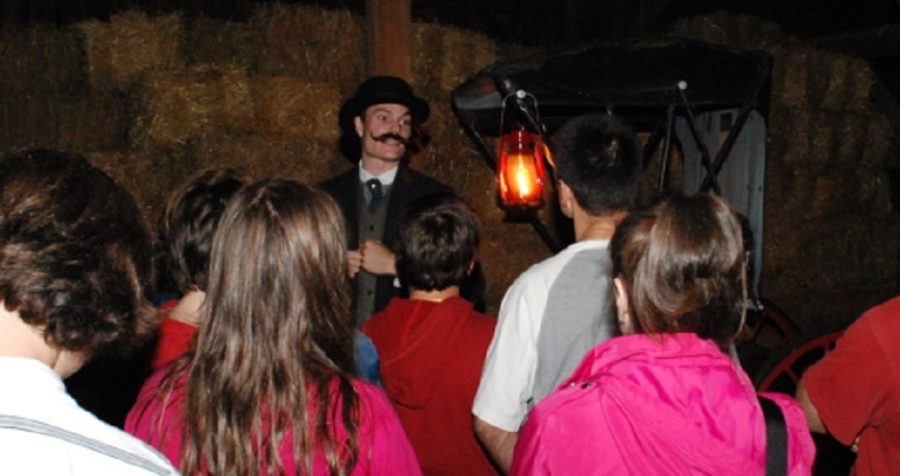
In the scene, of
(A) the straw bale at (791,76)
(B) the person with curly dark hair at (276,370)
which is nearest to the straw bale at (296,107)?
(A) the straw bale at (791,76)

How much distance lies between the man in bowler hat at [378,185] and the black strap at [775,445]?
2693 mm

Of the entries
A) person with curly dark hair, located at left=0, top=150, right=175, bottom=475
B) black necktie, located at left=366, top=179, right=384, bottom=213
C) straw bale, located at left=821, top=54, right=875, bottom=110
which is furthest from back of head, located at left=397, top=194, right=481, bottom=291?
straw bale, located at left=821, top=54, right=875, bottom=110

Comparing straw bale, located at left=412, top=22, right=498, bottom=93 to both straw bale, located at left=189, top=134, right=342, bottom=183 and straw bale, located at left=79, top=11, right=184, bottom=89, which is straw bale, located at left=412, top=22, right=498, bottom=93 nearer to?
straw bale, located at left=189, top=134, right=342, bottom=183

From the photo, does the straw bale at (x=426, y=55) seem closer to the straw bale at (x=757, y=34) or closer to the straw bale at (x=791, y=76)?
the straw bale at (x=757, y=34)

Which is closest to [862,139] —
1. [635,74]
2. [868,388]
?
[635,74]

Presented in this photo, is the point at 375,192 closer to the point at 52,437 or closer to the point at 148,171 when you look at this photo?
the point at 148,171

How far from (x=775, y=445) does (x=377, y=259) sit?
264cm

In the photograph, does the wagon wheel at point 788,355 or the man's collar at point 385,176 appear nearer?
the man's collar at point 385,176

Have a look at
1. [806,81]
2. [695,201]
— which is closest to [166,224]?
[695,201]

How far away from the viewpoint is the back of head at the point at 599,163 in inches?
112

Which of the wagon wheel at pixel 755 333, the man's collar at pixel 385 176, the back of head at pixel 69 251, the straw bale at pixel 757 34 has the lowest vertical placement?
the wagon wheel at pixel 755 333

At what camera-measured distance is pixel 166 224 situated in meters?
2.52

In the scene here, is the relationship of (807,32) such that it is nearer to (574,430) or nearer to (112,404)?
(112,404)

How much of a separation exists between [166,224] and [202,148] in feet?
9.25
